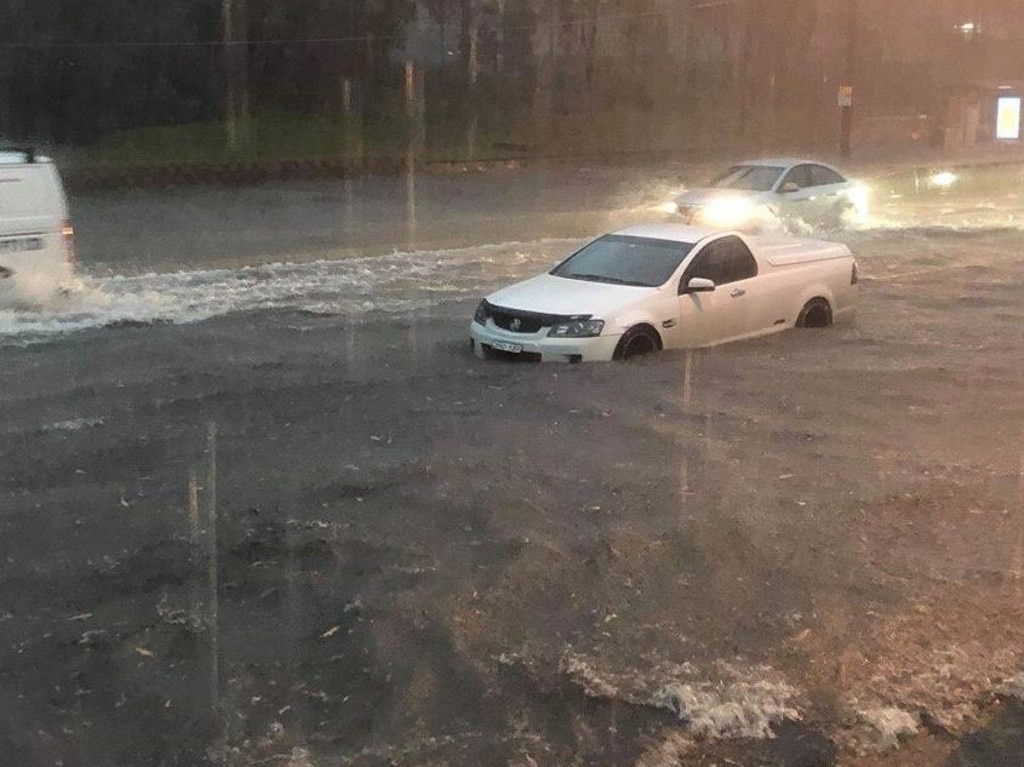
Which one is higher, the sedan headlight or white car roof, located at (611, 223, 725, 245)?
white car roof, located at (611, 223, 725, 245)

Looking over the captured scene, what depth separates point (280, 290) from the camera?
1717 cm

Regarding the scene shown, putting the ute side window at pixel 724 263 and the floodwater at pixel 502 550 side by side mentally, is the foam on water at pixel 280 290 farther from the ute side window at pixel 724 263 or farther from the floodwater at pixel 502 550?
the ute side window at pixel 724 263

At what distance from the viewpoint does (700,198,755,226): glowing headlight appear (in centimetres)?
2189

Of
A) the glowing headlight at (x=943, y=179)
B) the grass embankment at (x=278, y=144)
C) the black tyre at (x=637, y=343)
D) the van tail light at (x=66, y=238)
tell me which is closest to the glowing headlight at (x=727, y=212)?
the black tyre at (x=637, y=343)

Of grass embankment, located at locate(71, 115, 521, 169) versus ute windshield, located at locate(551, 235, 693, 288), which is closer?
ute windshield, located at locate(551, 235, 693, 288)

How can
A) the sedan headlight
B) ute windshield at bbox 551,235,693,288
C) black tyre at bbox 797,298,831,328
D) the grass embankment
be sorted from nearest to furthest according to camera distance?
1. the sedan headlight
2. ute windshield at bbox 551,235,693,288
3. black tyre at bbox 797,298,831,328
4. the grass embankment

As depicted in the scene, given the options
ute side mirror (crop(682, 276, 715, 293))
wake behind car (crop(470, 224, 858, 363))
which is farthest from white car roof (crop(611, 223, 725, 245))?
ute side mirror (crop(682, 276, 715, 293))

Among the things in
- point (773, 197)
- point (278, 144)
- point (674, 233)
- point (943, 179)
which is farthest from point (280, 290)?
point (943, 179)

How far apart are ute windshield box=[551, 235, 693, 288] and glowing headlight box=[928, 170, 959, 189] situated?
2880 centimetres

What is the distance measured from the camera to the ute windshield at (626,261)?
12.1 m

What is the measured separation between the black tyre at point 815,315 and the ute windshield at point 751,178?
9518 mm

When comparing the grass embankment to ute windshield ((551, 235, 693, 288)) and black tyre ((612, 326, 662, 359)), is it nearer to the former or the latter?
ute windshield ((551, 235, 693, 288))

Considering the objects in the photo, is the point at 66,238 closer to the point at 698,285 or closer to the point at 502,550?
the point at 698,285

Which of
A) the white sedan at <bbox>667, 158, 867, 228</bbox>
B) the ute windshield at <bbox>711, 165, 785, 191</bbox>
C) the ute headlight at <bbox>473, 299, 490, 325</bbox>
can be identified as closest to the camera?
the ute headlight at <bbox>473, 299, 490, 325</bbox>
